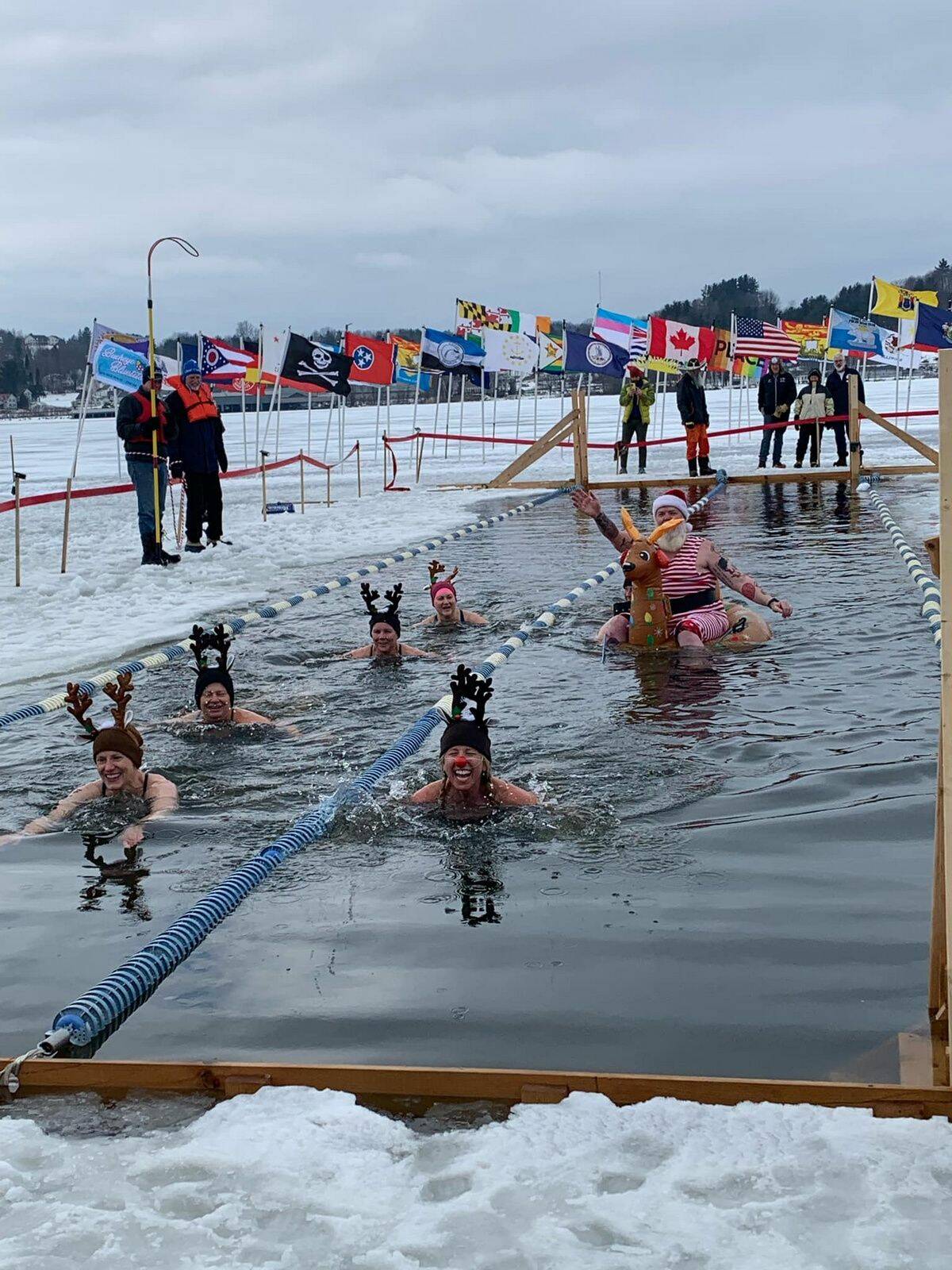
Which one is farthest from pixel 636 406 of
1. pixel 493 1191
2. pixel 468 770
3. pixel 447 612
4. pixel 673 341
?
pixel 493 1191

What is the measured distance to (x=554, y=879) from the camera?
5.44 meters

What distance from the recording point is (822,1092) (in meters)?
3.39

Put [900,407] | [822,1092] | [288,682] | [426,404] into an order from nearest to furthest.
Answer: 1. [822,1092]
2. [288,682]
3. [900,407]
4. [426,404]

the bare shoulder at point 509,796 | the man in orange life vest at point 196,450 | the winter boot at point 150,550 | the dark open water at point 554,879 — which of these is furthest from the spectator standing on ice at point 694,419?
the bare shoulder at point 509,796

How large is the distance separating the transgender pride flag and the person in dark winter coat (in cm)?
383

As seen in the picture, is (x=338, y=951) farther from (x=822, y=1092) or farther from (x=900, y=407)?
(x=900, y=407)

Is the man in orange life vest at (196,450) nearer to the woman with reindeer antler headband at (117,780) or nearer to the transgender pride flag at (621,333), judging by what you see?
the woman with reindeer antler headband at (117,780)

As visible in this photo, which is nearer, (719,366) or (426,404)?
(719,366)

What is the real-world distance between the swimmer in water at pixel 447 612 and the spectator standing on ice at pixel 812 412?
15116 mm

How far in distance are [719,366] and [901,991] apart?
30.0 metres

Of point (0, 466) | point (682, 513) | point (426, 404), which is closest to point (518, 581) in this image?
point (682, 513)

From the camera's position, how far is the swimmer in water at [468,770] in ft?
20.1

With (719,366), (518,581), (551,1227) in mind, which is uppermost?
(719,366)

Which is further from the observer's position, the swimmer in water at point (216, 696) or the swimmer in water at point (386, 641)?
the swimmer in water at point (386, 641)
